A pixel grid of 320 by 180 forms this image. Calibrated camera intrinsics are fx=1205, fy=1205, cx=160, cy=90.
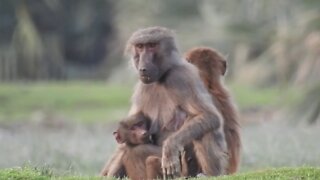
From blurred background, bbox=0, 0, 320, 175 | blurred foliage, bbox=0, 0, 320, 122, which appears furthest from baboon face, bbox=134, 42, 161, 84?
blurred foliage, bbox=0, 0, 320, 122

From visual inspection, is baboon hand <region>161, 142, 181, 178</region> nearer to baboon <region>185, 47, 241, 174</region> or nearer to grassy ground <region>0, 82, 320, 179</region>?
grassy ground <region>0, 82, 320, 179</region>

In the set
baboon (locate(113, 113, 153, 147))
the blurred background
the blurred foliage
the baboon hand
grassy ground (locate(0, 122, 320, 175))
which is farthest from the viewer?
the blurred foliage

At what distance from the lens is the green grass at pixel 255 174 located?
9.48 metres

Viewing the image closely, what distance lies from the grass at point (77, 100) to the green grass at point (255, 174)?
745 inches

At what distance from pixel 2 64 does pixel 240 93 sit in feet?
30.0

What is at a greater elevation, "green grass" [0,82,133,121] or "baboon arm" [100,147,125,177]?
"green grass" [0,82,133,121]

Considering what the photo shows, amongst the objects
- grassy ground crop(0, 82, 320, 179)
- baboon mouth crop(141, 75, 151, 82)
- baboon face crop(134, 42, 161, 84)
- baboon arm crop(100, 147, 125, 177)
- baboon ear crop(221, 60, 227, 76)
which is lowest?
baboon arm crop(100, 147, 125, 177)

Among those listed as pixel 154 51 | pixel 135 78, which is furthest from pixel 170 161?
pixel 135 78

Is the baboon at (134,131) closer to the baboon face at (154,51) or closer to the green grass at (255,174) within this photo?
the baboon face at (154,51)

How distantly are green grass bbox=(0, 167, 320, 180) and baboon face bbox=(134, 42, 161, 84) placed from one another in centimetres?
126

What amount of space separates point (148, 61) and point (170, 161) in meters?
1.13

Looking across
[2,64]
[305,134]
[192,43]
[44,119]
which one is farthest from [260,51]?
[2,64]

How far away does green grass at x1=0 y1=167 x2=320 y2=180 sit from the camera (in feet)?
31.1

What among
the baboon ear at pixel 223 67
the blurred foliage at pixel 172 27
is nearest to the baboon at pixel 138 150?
the baboon ear at pixel 223 67
